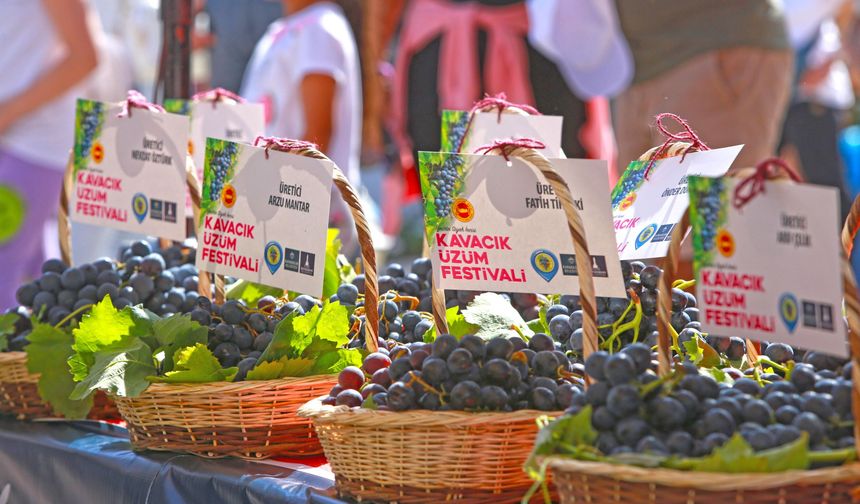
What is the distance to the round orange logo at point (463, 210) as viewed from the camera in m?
1.39

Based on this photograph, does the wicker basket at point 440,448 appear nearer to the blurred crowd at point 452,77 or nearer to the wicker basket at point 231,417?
the wicker basket at point 231,417

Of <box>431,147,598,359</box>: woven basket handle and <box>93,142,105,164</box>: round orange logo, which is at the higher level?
<box>93,142,105,164</box>: round orange logo

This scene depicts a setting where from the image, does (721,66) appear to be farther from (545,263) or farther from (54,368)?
(54,368)

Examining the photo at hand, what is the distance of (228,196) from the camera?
162cm

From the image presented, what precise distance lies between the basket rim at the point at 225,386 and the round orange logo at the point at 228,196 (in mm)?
300

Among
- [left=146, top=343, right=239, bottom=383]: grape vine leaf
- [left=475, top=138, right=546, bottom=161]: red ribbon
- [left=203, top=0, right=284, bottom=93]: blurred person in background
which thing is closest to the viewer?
[left=475, top=138, right=546, bottom=161]: red ribbon

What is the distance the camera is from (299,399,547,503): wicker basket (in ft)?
3.92

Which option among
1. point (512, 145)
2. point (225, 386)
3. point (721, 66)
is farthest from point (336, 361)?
point (721, 66)

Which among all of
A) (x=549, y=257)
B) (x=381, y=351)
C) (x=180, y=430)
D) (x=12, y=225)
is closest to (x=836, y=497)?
(x=549, y=257)

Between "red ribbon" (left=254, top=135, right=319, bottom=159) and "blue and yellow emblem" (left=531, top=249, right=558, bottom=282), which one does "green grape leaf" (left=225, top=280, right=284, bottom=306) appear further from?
"blue and yellow emblem" (left=531, top=249, right=558, bottom=282)

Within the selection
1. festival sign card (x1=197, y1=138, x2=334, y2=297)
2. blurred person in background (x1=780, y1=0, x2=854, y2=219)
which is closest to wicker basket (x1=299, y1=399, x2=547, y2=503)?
festival sign card (x1=197, y1=138, x2=334, y2=297)

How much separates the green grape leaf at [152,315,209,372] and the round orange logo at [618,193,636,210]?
2.03 ft

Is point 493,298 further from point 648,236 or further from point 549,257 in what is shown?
point 648,236

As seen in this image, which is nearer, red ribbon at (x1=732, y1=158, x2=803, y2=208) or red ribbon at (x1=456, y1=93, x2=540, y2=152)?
red ribbon at (x1=732, y1=158, x2=803, y2=208)
